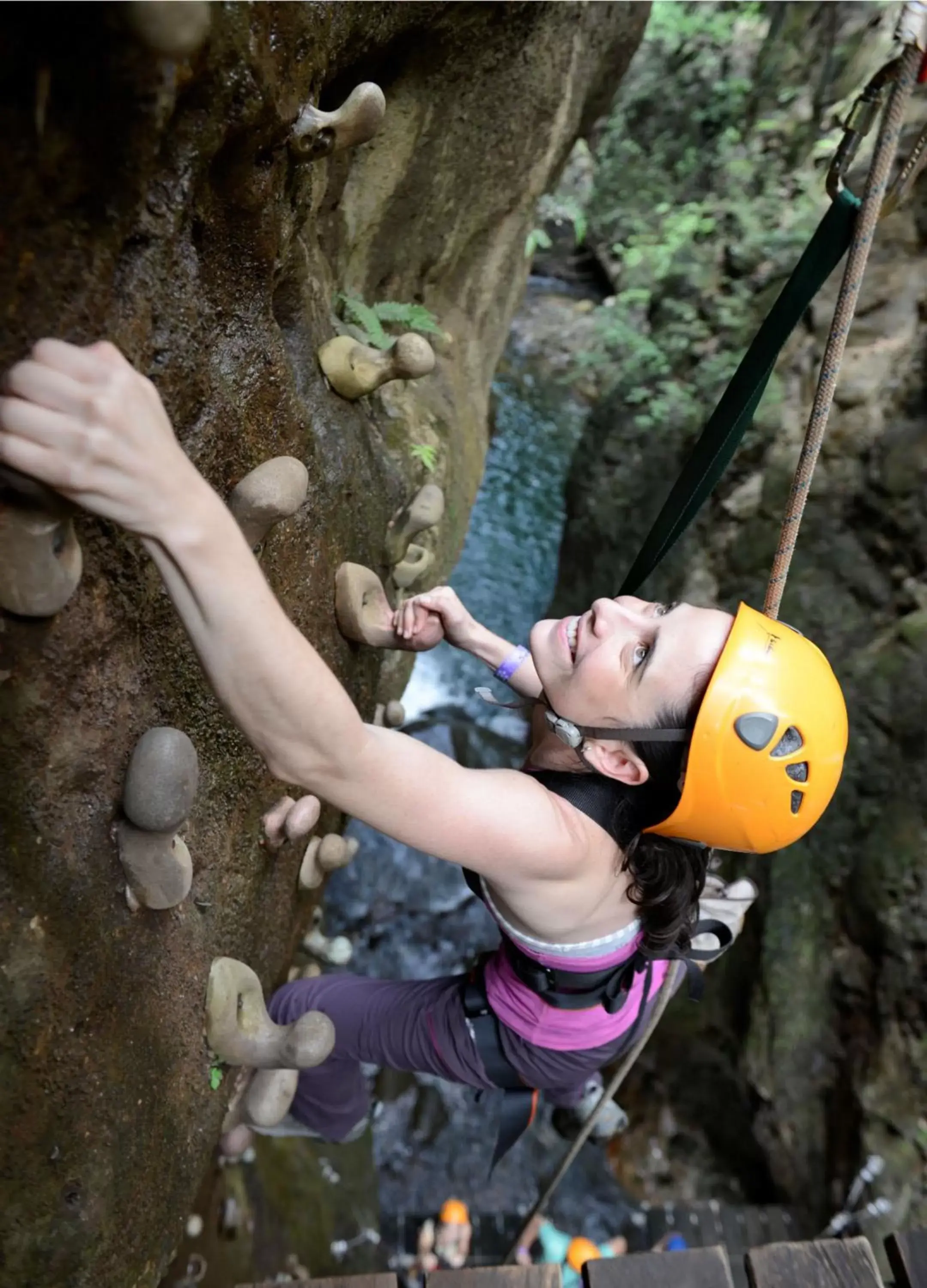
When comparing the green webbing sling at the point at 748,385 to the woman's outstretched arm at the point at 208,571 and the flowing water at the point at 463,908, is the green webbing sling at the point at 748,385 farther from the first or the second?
the flowing water at the point at 463,908

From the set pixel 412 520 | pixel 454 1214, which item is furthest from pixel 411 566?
pixel 454 1214

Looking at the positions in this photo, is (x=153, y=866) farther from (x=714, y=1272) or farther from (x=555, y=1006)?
(x=714, y=1272)

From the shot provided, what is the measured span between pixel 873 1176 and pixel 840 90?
9.66 meters

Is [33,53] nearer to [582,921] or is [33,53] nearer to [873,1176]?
[582,921]

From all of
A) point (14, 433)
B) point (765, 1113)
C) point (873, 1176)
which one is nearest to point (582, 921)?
point (14, 433)

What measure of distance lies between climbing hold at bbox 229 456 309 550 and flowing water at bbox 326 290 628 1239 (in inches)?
180

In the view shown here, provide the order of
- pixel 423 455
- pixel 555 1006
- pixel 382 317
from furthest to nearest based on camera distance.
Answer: pixel 423 455, pixel 382 317, pixel 555 1006

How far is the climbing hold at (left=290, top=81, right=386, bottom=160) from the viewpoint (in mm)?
2012

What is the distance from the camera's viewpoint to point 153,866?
1.83m

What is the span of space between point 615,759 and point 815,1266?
1625mm

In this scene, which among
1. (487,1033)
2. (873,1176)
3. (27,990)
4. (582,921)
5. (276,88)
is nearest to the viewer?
(27,990)

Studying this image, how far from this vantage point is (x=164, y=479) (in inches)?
48.1

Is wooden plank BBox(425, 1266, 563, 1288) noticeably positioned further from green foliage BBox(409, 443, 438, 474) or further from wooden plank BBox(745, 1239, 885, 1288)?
green foliage BBox(409, 443, 438, 474)

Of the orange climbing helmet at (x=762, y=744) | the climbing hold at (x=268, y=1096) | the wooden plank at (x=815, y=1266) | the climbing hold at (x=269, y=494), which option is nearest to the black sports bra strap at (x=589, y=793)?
the orange climbing helmet at (x=762, y=744)
